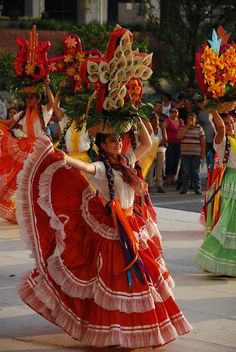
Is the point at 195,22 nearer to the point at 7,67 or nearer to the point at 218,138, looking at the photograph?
the point at 7,67

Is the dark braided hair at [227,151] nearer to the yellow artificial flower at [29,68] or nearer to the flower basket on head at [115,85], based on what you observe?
the flower basket on head at [115,85]

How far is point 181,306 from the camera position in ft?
30.1

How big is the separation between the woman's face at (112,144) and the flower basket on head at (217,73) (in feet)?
7.56

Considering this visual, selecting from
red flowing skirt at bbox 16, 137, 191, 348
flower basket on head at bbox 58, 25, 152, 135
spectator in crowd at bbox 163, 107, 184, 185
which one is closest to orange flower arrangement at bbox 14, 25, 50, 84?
flower basket on head at bbox 58, 25, 152, 135

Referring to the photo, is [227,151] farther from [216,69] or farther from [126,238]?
[126,238]

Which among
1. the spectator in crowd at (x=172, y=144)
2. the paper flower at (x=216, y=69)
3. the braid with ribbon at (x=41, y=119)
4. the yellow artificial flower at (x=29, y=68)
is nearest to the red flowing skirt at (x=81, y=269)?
the paper flower at (x=216, y=69)

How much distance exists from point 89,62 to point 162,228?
6.37 meters

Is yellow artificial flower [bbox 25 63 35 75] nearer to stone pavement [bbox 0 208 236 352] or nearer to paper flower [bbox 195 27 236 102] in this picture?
stone pavement [bbox 0 208 236 352]

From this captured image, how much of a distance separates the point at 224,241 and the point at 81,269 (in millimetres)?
3153

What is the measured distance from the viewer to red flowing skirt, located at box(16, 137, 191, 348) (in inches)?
293

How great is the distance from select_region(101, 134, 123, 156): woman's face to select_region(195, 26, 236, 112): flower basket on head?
230 cm

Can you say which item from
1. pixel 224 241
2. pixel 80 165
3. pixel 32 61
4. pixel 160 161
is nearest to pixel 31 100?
pixel 32 61

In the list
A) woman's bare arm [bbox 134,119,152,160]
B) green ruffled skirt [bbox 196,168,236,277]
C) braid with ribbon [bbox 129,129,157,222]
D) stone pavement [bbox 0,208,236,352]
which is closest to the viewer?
stone pavement [bbox 0,208,236,352]

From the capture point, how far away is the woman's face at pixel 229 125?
1066cm
